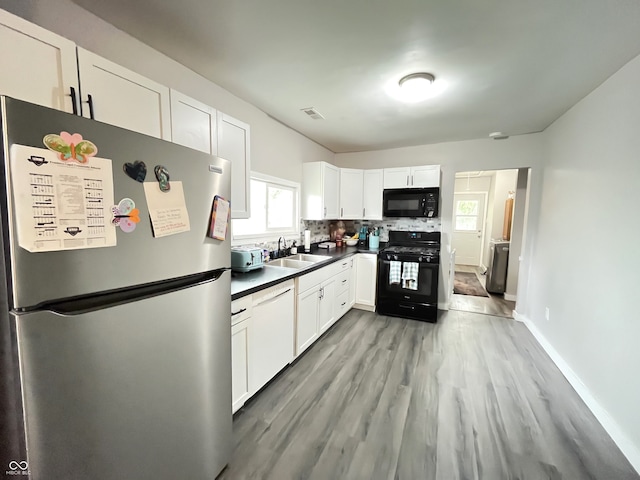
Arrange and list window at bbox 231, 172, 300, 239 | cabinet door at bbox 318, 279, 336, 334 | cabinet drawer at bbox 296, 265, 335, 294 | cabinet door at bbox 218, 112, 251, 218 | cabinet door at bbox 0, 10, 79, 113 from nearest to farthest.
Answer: cabinet door at bbox 0, 10, 79, 113, cabinet door at bbox 218, 112, 251, 218, cabinet drawer at bbox 296, 265, 335, 294, window at bbox 231, 172, 300, 239, cabinet door at bbox 318, 279, 336, 334

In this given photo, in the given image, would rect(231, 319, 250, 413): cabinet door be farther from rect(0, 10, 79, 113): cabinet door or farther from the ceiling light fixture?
the ceiling light fixture

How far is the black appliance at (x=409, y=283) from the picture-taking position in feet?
11.3

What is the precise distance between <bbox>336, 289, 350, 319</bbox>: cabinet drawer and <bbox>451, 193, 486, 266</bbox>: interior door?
16.1 ft

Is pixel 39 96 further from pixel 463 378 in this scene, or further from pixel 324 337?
pixel 463 378

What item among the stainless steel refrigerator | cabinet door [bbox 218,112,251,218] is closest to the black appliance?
cabinet door [bbox 218,112,251,218]

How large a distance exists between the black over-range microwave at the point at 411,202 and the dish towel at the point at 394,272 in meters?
0.81

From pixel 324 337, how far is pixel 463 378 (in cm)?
142

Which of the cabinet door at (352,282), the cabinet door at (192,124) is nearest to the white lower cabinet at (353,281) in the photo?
the cabinet door at (352,282)

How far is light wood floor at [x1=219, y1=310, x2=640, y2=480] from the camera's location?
1496mm

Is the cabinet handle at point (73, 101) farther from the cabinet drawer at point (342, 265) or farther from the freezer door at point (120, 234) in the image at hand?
the cabinet drawer at point (342, 265)

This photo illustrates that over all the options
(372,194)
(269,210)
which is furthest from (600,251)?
(269,210)

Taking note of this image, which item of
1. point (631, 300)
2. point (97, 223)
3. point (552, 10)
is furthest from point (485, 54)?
point (97, 223)

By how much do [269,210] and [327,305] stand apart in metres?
1.31

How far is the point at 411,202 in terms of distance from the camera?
153 inches
